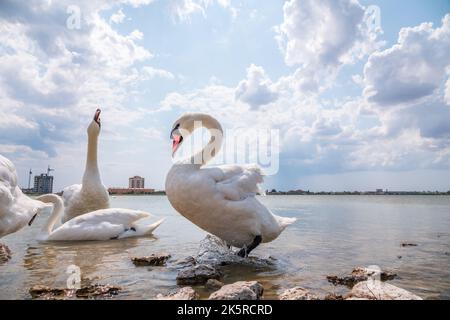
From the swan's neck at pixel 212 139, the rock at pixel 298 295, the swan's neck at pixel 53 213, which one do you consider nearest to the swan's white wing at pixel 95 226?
the swan's neck at pixel 53 213

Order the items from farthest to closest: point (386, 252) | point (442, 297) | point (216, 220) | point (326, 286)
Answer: point (386, 252) < point (216, 220) < point (326, 286) < point (442, 297)

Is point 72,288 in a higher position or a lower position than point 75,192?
lower

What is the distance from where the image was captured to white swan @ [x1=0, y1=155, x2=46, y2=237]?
454 centimetres

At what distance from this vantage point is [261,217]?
646 centimetres

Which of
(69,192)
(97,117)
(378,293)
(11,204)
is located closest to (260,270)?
(378,293)

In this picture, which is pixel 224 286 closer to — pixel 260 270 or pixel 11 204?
pixel 260 270

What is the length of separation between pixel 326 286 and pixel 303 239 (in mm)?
5202

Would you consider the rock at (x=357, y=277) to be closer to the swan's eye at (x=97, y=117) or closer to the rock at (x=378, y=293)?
the rock at (x=378, y=293)

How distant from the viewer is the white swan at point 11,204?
14.9 feet

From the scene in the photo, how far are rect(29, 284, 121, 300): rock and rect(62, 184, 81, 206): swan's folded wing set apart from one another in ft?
21.4

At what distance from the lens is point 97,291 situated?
13.9ft
